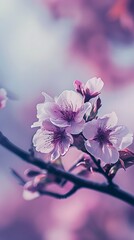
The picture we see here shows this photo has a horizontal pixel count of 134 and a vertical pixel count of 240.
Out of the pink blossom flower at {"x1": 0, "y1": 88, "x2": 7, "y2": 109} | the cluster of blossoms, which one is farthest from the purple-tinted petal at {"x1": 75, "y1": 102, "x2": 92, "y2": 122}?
the pink blossom flower at {"x1": 0, "y1": 88, "x2": 7, "y2": 109}

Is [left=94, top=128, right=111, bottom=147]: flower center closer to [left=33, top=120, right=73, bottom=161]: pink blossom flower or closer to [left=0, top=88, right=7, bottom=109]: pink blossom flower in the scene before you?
[left=33, top=120, right=73, bottom=161]: pink blossom flower

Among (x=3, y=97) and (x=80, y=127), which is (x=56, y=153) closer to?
(x=80, y=127)

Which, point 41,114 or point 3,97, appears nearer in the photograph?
point 41,114

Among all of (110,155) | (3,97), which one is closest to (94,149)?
(110,155)

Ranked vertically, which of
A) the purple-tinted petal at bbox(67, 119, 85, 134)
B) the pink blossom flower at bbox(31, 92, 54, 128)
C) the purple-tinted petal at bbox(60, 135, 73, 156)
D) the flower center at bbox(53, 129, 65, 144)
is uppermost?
the pink blossom flower at bbox(31, 92, 54, 128)

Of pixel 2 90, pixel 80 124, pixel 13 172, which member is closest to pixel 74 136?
pixel 80 124

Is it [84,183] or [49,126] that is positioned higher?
[49,126]
